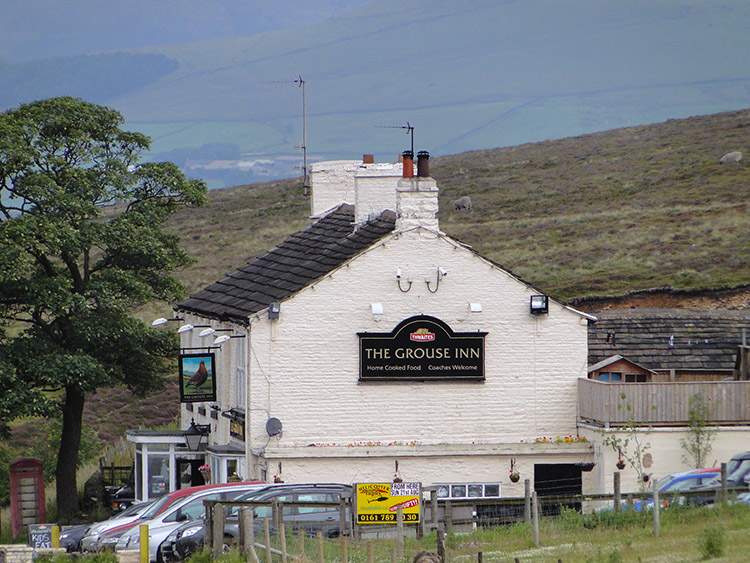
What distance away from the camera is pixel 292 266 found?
3462 cm

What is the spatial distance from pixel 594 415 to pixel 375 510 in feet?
33.6

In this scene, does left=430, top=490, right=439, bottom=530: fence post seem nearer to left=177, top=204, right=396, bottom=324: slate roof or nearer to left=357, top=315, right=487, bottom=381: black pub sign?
left=357, top=315, right=487, bottom=381: black pub sign

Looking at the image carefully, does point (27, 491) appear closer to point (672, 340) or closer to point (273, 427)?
point (273, 427)

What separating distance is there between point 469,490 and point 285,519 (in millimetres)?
9015

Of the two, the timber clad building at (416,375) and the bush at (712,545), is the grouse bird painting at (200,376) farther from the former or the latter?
the bush at (712,545)

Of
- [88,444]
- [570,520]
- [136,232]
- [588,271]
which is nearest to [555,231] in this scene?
[588,271]

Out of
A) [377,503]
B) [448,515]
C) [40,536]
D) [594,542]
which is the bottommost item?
[40,536]

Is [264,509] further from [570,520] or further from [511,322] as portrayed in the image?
[511,322]

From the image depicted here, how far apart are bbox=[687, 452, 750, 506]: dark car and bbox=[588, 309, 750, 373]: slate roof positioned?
35.2 ft

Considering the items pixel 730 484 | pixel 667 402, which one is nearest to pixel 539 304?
pixel 667 402

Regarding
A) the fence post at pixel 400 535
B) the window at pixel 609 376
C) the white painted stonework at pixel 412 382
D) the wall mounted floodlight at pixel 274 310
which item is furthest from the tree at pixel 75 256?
the fence post at pixel 400 535

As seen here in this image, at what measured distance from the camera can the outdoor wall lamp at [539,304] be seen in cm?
3120

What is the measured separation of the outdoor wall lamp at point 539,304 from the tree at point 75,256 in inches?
446

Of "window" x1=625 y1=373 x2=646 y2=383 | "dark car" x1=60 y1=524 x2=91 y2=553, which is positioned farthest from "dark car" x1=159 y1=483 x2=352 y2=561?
"window" x1=625 y1=373 x2=646 y2=383
